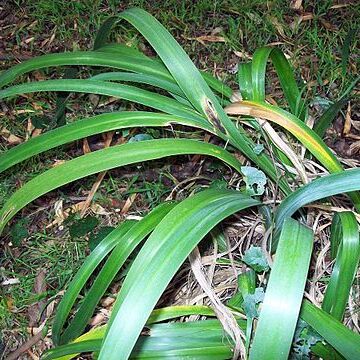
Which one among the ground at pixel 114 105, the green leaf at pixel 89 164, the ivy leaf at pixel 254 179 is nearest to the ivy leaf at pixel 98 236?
the ground at pixel 114 105

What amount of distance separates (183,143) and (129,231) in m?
0.22

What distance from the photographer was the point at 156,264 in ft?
3.34

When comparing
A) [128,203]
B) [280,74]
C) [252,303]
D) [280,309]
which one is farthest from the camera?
[128,203]

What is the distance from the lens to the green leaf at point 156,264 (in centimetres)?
97

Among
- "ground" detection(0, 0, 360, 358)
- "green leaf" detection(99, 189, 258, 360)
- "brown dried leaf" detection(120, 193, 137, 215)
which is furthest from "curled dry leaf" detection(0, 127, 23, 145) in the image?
"green leaf" detection(99, 189, 258, 360)

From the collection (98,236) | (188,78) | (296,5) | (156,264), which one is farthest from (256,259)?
(296,5)

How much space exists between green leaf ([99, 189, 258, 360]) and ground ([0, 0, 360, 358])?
0.58 metres

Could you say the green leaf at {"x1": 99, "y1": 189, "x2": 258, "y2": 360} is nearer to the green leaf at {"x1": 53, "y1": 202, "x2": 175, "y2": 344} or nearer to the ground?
the green leaf at {"x1": 53, "y1": 202, "x2": 175, "y2": 344}

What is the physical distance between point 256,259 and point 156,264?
0.32 meters

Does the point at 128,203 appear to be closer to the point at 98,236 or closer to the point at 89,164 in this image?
the point at 98,236

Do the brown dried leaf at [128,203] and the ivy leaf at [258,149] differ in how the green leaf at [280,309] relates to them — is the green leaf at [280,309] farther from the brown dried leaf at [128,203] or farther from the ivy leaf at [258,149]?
the brown dried leaf at [128,203]

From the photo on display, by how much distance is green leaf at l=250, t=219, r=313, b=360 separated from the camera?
938 mm

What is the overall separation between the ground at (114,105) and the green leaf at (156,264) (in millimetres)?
580

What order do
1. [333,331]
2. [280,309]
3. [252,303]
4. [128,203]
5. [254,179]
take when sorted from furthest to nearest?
[128,203], [254,179], [252,303], [333,331], [280,309]
